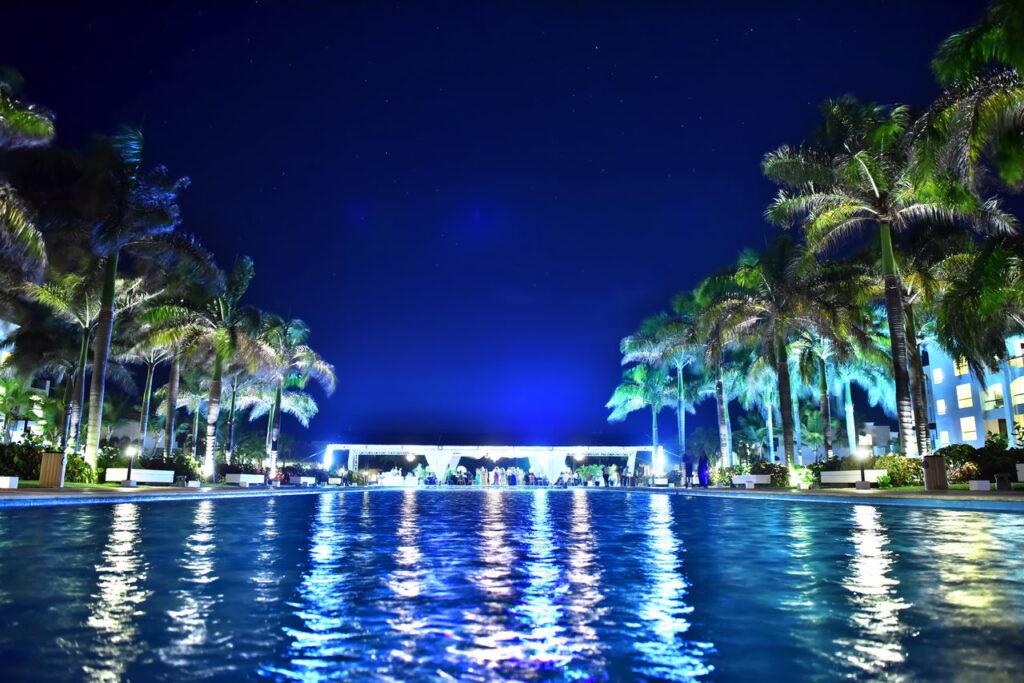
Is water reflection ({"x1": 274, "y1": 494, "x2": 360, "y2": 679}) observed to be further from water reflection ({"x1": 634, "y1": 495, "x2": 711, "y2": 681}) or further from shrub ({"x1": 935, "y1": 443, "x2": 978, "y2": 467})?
shrub ({"x1": 935, "y1": 443, "x2": 978, "y2": 467})

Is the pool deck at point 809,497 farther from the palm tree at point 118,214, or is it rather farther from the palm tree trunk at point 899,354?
the palm tree at point 118,214

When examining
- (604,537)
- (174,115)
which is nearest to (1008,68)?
(604,537)

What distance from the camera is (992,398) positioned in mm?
40875

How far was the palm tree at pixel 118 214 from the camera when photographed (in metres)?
21.8

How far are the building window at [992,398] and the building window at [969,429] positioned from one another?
1.53 m

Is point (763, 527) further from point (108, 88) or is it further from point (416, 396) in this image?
point (416, 396)

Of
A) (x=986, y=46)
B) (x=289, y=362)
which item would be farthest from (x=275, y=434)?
(x=986, y=46)

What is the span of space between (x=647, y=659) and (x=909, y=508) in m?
14.1

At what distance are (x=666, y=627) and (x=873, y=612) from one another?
146cm

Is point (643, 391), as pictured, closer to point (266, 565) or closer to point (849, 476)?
point (849, 476)

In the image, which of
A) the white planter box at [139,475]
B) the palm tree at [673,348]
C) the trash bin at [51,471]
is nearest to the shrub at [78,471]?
the white planter box at [139,475]

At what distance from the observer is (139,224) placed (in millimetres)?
22422

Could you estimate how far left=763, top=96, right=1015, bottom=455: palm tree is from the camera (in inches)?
814

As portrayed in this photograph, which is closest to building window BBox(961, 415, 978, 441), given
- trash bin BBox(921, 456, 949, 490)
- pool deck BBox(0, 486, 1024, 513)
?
pool deck BBox(0, 486, 1024, 513)
